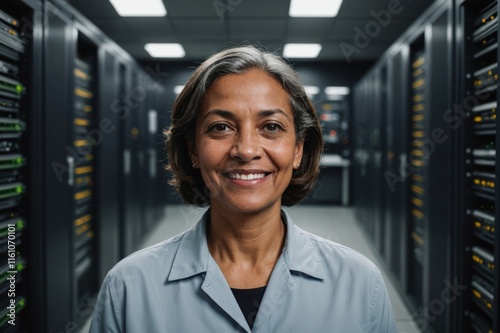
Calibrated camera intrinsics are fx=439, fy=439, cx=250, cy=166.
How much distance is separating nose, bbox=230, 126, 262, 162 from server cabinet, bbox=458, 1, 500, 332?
5.09 ft

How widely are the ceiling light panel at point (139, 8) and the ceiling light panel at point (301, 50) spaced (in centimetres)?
254

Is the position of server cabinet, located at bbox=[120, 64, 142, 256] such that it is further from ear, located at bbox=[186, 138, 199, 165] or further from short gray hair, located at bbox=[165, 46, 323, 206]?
ear, located at bbox=[186, 138, 199, 165]

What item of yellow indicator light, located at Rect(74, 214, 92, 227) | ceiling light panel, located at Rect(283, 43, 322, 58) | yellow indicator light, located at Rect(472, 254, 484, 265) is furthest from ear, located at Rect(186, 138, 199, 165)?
ceiling light panel, located at Rect(283, 43, 322, 58)

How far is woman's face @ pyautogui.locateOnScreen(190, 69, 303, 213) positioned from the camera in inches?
44.6

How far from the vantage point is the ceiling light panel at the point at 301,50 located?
7296 mm

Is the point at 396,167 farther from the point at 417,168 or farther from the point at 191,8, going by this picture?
the point at 191,8

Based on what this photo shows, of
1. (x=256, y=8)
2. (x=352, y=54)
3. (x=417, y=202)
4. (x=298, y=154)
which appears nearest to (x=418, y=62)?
(x=417, y=202)

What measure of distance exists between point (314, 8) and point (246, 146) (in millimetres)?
4692

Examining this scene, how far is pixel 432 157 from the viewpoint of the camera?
9.33 ft

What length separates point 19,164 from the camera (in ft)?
7.29

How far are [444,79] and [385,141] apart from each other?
2197 mm

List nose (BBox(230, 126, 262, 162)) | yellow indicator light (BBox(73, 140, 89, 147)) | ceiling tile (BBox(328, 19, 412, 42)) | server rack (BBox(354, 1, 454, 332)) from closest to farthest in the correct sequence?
nose (BBox(230, 126, 262, 162)) < server rack (BBox(354, 1, 454, 332)) < yellow indicator light (BBox(73, 140, 89, 147)) < ceiling tile (BBox(328, 19, 412, 42))

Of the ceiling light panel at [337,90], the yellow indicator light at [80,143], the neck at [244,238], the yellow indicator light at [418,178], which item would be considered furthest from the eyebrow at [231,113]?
the ceiling light panel at [337,90]

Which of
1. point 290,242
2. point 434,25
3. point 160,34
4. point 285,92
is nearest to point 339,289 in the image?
point 290,242
